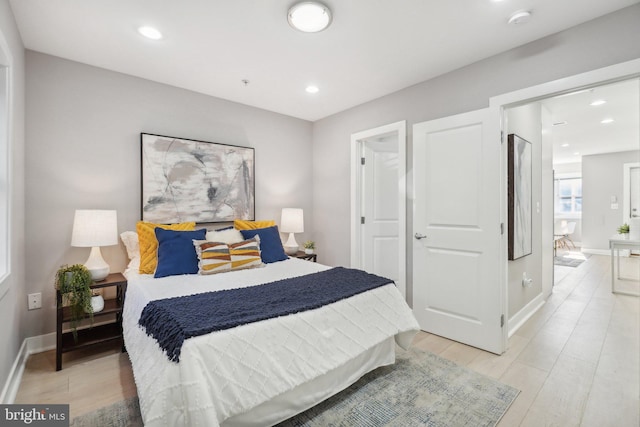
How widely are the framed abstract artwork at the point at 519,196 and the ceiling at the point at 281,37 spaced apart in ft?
3.48

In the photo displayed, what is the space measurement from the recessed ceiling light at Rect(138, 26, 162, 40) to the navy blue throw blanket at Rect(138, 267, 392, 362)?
1931mm

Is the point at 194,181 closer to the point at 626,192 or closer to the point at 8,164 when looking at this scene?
the point at 8,164

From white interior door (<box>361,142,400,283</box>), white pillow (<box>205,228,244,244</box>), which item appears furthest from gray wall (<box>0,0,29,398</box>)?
white interior door (<box>361,142,400,283</box>)

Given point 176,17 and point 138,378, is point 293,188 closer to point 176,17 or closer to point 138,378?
point 176,17

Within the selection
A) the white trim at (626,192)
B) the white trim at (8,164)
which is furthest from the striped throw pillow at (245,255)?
the white trim at (626,192)

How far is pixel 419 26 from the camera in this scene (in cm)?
215

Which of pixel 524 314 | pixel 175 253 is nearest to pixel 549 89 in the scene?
pixel 524 314

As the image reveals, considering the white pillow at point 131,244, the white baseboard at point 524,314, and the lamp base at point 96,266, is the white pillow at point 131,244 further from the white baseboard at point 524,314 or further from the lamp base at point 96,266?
the white baseboard at point 524,314

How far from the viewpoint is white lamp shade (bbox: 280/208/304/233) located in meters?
3.87

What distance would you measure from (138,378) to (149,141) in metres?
2.28

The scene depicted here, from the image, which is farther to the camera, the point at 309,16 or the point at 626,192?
the point at 626,192

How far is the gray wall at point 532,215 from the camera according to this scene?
301cm

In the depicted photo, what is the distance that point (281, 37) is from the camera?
2285 millimetres

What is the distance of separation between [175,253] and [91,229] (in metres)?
0.66
